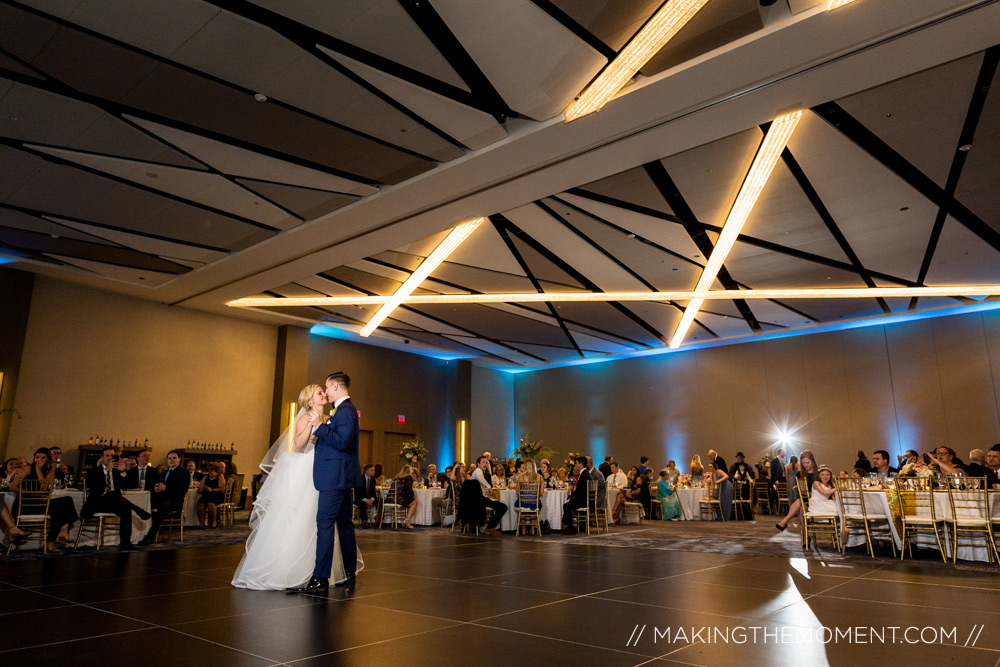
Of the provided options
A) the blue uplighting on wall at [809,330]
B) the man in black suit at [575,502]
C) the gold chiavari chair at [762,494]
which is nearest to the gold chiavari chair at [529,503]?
the man in black suit at [575,502]

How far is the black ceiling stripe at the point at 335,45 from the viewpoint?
5.07 meters

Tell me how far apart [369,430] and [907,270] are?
1281 centimetres

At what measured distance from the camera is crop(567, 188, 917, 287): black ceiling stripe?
27.6 ft

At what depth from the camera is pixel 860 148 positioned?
6957mm

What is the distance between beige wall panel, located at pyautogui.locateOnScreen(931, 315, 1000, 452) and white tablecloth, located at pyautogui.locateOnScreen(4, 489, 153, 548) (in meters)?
15.2

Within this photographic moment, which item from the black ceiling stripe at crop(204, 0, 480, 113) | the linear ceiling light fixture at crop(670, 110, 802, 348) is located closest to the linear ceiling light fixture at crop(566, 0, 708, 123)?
the black ceiling stripe at crop(204, 0, 480, 113)

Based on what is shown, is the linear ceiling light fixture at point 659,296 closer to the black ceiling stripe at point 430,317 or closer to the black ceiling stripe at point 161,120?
the black ceiling stripe at point 430,317

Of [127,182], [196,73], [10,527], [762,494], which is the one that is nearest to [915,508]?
[762,494]

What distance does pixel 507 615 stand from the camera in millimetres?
3438

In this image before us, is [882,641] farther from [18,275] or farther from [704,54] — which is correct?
[18,275]

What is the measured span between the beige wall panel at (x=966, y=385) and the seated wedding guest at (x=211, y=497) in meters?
14.7

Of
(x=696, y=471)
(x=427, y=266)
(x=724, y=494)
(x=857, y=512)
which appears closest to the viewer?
(x=857, y=512)

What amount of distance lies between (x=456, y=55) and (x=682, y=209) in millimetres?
4231

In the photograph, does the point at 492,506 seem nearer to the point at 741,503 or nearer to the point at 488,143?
the point at 488,143
